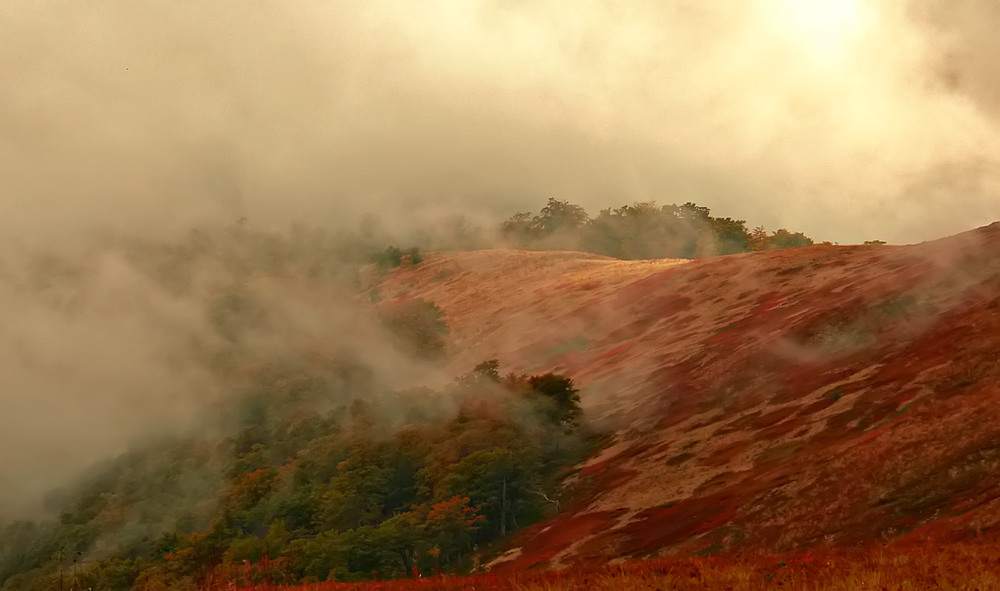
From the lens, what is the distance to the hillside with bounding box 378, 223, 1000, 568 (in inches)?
1321

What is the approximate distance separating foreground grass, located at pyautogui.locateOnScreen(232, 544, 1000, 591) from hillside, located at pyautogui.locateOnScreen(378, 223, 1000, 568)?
10.9 m

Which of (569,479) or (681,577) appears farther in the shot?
(569,479)

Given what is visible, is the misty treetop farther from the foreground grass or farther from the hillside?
the foreground grass

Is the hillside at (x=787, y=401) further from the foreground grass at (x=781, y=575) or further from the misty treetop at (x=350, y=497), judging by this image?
the foreground grass at (x=781, y=575)

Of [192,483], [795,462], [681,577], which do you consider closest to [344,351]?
[192,483]

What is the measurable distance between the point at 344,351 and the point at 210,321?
259 ft

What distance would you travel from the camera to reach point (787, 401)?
2133 inches

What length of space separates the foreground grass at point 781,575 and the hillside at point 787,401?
35.9 ft

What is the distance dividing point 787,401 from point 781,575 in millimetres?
42345

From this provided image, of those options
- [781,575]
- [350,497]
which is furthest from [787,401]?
[781,575]

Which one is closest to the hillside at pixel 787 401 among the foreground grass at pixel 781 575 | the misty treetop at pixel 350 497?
the misty treetop at pixel 350 497

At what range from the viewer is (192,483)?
100m

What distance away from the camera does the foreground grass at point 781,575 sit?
1278 cm

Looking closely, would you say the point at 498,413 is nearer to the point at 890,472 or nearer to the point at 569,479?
the point at 569,479
